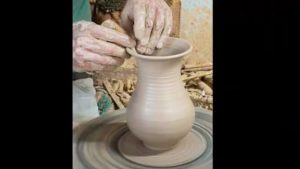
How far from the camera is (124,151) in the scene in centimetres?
142

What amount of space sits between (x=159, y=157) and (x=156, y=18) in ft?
1.51

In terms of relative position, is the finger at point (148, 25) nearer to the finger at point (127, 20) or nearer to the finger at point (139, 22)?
the finger at point (139, 22)

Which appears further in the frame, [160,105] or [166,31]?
[166,31]

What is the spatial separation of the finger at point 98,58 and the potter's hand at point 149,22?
9 centimetres

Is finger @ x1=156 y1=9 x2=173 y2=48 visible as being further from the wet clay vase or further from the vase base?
the vase base

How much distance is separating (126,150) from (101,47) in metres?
0.35

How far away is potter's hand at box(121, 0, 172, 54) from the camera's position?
4.52ft

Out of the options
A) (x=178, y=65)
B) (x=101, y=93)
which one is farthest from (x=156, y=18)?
(x=101, y=93)

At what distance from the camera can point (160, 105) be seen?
4.42 feet

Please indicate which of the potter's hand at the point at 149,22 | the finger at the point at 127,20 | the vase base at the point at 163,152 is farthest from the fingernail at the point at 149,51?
the vase base at the point at 163,152

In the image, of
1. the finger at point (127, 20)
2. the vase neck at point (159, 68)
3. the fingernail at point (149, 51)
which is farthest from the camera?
the finger at point (127, 20)

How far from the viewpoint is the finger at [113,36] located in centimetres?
137

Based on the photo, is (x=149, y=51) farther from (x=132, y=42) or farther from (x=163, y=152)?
(x=163, y=152)

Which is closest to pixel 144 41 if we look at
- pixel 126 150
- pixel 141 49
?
pixel 141 49
